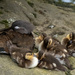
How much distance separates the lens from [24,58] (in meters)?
2.68

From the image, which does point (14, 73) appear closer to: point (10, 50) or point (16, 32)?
point (10, 50)

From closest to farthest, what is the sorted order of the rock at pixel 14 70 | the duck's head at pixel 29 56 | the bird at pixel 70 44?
the rock at pixel 14 70 → the duck's head at pixel 29 56 → the bird at pixel 70 44

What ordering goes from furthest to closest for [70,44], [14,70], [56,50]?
1. [70,44]
2. [56,50]
3. [14,70]

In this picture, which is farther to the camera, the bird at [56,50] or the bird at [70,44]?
the bird at [70,44]

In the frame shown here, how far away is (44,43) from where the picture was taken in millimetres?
3412

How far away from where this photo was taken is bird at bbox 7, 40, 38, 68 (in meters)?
2.65

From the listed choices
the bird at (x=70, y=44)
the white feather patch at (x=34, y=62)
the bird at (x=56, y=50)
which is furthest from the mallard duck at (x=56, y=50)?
the white feather patch at (x=34, y=62)

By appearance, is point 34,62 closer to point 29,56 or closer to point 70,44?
point 29,56

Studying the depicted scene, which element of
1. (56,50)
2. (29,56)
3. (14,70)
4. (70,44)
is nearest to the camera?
(14,70)

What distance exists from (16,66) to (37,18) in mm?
3323

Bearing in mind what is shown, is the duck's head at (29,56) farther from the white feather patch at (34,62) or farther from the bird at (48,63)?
the bird at (48,63)

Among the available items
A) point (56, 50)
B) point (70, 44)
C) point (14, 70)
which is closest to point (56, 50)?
point (56, 50)

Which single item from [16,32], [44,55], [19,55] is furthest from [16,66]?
[16,32]

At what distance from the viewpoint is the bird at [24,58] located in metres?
2.65
